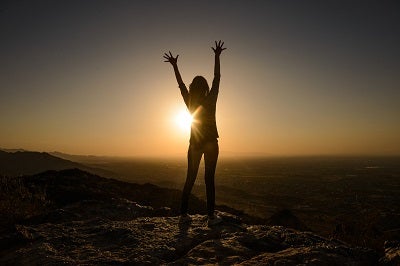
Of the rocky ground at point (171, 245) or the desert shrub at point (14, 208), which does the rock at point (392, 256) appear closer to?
the rocky ground at point (171, 245)

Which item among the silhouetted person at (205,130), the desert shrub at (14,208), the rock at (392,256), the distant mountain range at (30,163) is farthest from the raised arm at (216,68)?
the distant mountain range at (30,163)

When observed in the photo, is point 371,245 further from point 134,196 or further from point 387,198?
point 387,198

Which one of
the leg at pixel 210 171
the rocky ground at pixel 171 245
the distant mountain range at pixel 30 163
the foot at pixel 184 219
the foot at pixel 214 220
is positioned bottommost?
the distant mountain range at pixel 30 163

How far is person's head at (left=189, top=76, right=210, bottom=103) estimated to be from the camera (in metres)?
5.46

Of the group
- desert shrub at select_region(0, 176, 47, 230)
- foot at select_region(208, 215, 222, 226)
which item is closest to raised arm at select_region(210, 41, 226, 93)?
foot at select_region(208, 215, 222, 226)

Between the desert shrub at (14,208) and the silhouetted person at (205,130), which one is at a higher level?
the silhouetted person at (205,130)

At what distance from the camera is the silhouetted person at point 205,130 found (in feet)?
17.5

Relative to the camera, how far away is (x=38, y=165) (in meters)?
62.8

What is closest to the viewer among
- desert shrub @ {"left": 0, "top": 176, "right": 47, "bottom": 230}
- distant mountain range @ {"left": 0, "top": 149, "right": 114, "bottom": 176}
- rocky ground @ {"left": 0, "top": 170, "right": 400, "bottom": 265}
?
rocky ground @ {"left": 0, "top": 170, "right": 400, "bottom": 265}

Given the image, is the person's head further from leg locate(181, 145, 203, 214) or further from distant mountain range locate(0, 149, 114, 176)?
distant mountain range locate(0, 149, 114, 176)

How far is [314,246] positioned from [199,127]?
2513 mm

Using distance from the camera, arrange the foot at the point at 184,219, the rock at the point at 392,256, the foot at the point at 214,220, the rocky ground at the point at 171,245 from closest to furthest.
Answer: the rock at the point at 392,256, the rocky ground at the point at 171,245, the foot at the point at 214,220, the foot at the point at 184,219

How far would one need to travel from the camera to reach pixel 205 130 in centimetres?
536

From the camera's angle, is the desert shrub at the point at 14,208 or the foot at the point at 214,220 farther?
the desert shrub at the point at 14,208
